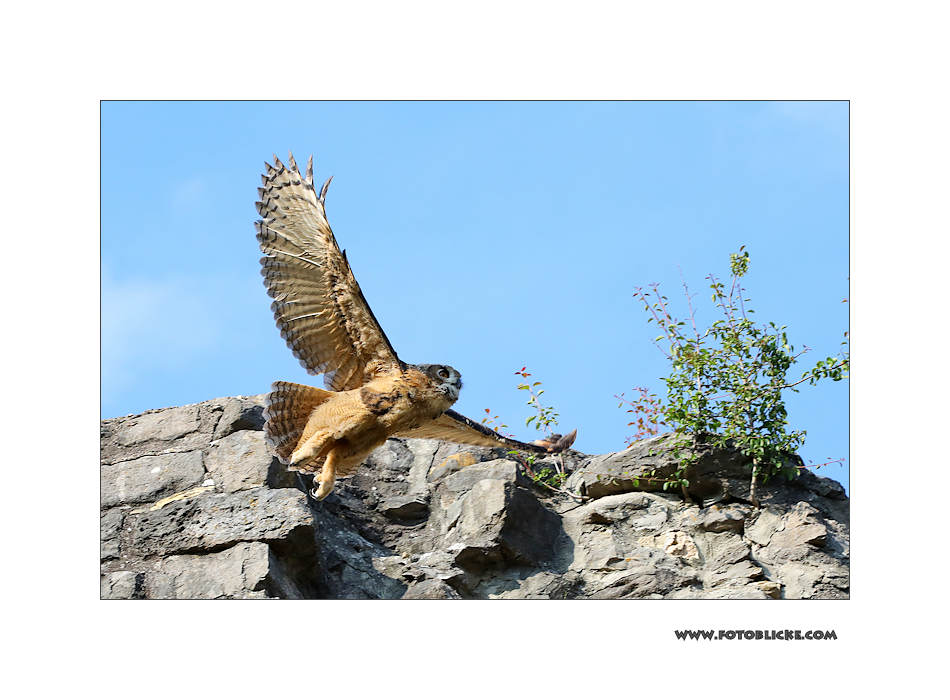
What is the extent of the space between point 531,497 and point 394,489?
45.7 inches

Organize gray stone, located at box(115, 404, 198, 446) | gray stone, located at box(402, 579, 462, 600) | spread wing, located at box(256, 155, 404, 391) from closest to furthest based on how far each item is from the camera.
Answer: gray stone, located at box(402, 579, 462, 600)
spread wing, located at box(256, 155, 404, 391)
gray stone, located at box(115, 404, 198, 446)

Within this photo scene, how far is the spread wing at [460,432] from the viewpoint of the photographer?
8.23 metres

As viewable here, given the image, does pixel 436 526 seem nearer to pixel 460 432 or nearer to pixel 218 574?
pixel 460 432

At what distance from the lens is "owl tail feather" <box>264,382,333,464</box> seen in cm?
764

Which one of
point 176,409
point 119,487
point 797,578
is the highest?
point 176,409

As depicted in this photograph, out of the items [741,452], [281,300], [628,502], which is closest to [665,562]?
[628,502]

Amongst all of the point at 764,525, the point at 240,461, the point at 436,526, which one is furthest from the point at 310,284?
the point at 764,525

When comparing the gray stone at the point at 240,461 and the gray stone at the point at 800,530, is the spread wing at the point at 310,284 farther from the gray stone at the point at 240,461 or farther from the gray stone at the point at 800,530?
the gray stone at the point at 800,530

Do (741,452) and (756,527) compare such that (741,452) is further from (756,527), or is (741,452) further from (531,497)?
(531,497)

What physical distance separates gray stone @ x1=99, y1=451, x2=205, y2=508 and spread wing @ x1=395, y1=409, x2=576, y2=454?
1659 mm

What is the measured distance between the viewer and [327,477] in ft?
24.5

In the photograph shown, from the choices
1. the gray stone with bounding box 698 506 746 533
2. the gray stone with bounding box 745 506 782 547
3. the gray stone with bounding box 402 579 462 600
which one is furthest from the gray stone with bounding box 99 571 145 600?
the gray stone with bounding box 745 506 782 547

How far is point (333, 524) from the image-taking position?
8.16 meters

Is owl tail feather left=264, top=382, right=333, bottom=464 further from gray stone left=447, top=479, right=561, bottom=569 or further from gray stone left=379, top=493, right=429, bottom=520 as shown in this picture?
gray stone left=447, top=479, right=561, bottom=569
